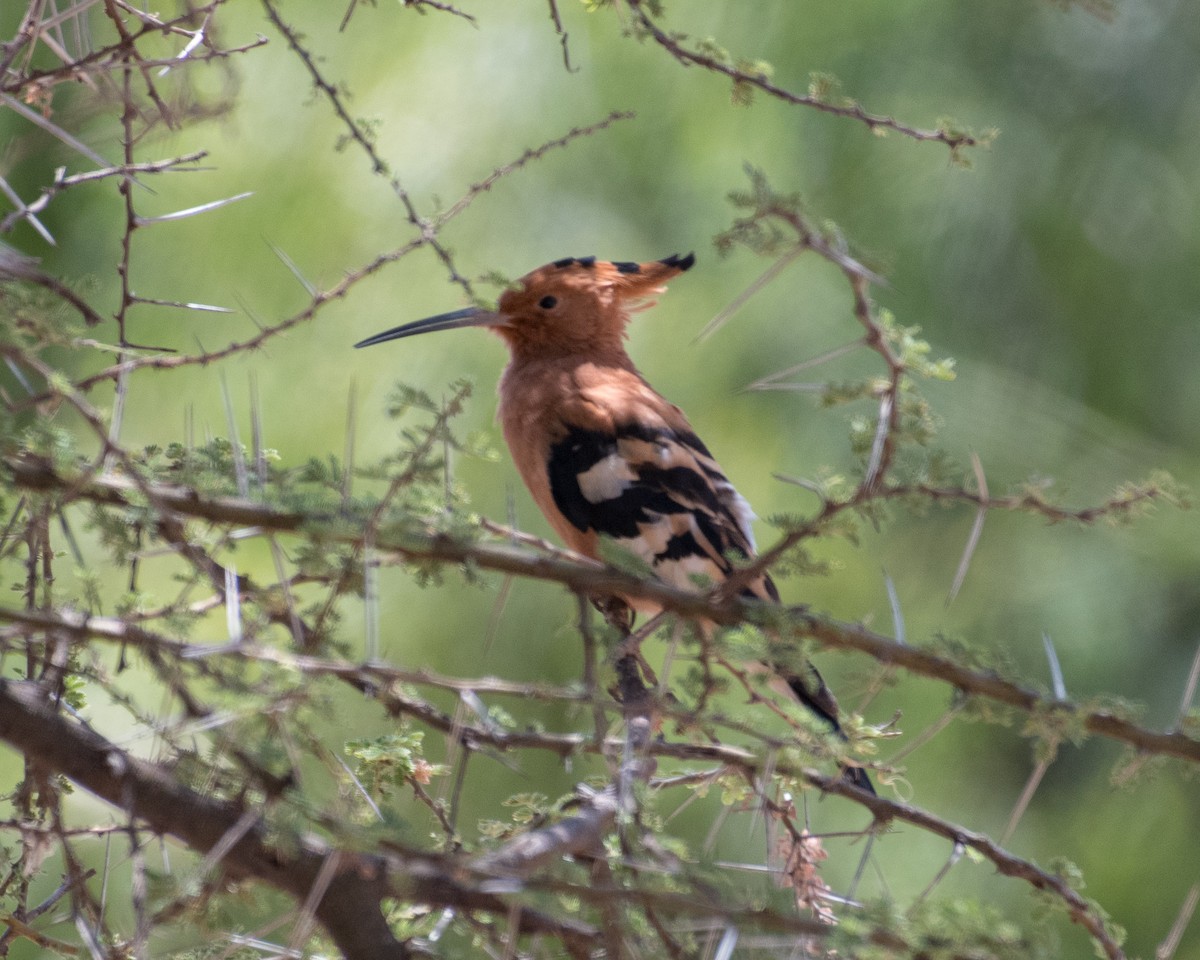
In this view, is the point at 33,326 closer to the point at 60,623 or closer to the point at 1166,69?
the point at 60,623

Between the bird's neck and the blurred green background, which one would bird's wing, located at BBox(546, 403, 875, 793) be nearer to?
the bird's neck

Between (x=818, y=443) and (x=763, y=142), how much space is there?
62cm

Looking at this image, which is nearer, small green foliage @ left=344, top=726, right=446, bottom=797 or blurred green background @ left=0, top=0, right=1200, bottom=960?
small green foliage @ left=344, top=726, right=446, bottom=797

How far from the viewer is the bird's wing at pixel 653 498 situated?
1.35 meters

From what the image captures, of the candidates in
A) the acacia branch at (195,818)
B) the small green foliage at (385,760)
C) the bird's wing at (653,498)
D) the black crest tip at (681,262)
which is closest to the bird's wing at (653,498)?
the bird's wing at (653,498)

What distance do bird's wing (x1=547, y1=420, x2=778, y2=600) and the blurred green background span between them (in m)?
0.94

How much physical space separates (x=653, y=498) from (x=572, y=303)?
0.35 m

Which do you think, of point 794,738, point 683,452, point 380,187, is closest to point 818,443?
point 380,187

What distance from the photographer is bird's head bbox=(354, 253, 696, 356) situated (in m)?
1.62

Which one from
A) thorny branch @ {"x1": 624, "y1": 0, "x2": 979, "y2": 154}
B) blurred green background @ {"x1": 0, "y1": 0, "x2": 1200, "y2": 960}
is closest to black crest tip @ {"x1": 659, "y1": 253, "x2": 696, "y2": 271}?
thorny branch @ {"x1": 624, "y1": 0, "x2": 979, "y2": 154}

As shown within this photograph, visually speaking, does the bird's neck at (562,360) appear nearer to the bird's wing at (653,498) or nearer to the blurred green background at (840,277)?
Answer: the bird's wing at (653,498)

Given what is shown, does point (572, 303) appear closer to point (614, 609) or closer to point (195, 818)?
point (614, 609)

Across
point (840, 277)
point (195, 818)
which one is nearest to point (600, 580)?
point (195, 818)

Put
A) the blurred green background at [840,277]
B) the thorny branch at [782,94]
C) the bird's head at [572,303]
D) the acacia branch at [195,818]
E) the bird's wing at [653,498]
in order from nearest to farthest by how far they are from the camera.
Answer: the acacia branch at [195,818], the thorny branch at [782,94], the bird's wing at [653,498], the bird's head at [572,303], the blurred green background at [840,277]
